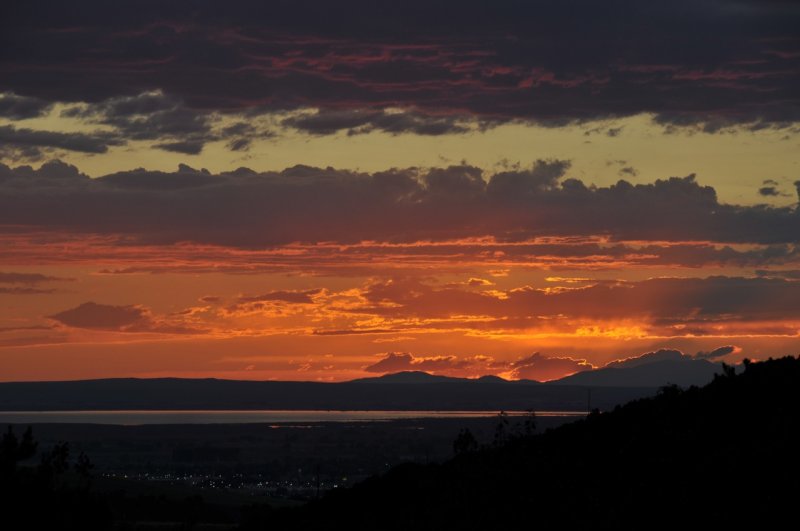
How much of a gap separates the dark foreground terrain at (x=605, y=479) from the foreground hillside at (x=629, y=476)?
0.08 m

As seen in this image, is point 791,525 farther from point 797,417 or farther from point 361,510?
point 361,510

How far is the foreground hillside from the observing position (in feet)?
135

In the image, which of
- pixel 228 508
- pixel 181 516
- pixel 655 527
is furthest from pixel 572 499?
pixel 228 508

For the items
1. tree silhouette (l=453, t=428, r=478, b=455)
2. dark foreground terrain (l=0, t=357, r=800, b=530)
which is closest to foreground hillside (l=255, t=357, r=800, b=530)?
dark foreground terrain (l=0, t=357, r=800, b=530)

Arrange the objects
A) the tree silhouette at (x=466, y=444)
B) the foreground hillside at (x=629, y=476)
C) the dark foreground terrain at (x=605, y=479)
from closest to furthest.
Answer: the foreground hillside at (x=629, y=476)
the dark foreground terrain at (x=605, y=479)
the tree silhouette at (x=466, y=444)

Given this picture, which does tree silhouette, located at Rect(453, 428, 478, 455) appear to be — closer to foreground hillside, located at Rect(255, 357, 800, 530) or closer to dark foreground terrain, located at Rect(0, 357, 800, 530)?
foreground hillside, located at Rect(255, 357, 800, 530)

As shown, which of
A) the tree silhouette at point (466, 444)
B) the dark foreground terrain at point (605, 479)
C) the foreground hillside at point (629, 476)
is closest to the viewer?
the foreground hillside at point (629, 476)

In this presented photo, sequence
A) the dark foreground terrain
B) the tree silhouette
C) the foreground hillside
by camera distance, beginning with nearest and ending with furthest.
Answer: the foreground hillside → the dark foreground terrain → the tree silhouette

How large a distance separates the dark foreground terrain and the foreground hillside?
0.08 m

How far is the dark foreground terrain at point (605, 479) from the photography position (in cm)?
4131

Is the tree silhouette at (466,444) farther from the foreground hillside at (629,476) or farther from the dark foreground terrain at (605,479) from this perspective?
the dark foreground terrain at (605,479)

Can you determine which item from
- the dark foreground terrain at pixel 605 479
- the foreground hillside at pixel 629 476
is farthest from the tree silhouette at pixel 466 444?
the dark foreground terrain at pixel 605 479

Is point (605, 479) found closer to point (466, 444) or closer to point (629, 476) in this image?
point (629, 476)

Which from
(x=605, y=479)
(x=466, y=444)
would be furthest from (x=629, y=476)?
(x=466, y=444)
